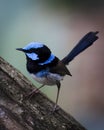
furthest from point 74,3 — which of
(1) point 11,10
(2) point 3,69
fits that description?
(2) point 3,69

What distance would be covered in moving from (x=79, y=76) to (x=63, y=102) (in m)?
0.52

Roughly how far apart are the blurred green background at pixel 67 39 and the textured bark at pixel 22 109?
264cm

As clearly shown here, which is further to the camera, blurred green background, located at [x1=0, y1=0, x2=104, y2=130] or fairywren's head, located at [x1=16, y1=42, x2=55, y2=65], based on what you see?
blurred green background, located at [x1=0, y1=0, x2=104, y2=130]

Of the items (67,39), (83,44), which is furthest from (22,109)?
(67,39)

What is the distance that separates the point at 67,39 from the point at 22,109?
4.05 meters

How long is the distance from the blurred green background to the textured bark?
2.64 meters

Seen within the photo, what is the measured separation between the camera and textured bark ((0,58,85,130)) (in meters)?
2.82

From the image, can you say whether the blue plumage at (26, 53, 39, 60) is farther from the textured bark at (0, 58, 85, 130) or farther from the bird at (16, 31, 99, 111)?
the textured bark at (0, 58, 85, 130)

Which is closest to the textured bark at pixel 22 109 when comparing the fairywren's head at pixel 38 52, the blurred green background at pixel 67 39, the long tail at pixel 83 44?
the fairywren's head at pixel 38 52

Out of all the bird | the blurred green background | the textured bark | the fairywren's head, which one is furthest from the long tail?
the blurred green background

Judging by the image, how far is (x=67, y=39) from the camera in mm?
6902

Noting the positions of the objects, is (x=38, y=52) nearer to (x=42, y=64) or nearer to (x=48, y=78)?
(x=42, y=64)

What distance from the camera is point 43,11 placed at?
7379 millimetres

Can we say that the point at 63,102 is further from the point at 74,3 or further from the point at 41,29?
the point at 74,3
